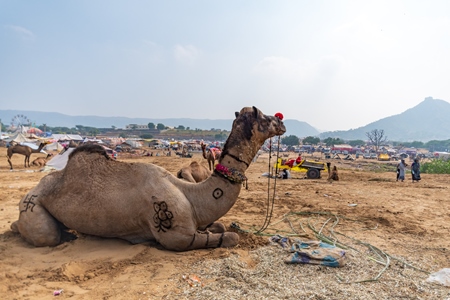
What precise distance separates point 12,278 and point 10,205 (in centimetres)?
547

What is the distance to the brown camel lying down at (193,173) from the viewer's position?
720 centimetres

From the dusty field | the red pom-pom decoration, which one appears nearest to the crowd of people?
the dusty field

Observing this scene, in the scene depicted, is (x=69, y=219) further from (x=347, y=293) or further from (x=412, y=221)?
(x=412, y=221)

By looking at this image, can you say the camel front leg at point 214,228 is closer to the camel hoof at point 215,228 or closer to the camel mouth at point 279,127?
the camel hoof at point 215,228

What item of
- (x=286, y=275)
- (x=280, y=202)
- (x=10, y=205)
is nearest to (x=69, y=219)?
(x=286, y=275)

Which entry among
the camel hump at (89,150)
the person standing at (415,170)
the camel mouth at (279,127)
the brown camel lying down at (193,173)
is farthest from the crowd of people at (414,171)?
the camel hump at (89,150)

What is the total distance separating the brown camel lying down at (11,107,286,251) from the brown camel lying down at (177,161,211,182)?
182cm

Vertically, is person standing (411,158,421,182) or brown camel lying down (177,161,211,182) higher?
brown camel lying down (177,161,211,182)

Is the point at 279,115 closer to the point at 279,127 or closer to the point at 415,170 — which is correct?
the point at 279,127

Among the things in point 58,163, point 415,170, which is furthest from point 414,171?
point 58,163

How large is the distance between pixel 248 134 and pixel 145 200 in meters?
1.84

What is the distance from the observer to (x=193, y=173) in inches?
304

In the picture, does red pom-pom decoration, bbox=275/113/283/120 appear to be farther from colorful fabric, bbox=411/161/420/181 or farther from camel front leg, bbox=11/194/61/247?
colorful fabric, bbox=411/161/420/181

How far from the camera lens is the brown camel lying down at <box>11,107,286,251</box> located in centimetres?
497
